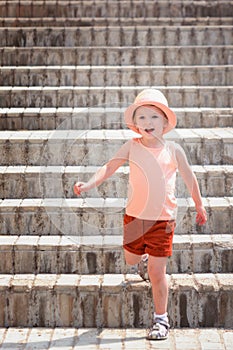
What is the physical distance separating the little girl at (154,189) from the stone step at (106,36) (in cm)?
282

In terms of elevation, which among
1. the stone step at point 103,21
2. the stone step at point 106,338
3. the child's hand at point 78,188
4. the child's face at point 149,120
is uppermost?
the stone step at point 103,21

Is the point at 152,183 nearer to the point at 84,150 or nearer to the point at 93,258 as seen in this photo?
the point at 93,258

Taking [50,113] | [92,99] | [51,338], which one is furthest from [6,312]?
[92,99]

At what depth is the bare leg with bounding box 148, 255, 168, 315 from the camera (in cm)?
358

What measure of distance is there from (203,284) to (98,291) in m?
0.57

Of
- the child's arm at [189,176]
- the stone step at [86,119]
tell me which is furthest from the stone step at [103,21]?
the child's arm at [189,176]

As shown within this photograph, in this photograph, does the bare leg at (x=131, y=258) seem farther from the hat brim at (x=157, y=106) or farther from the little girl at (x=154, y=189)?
the hat brim at (x=157, y=106)

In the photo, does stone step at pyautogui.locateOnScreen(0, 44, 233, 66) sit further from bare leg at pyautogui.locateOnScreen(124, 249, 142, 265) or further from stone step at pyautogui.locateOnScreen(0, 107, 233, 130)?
bare leg at pyautogui.locateOnScreen(124, 249, 142, 265)

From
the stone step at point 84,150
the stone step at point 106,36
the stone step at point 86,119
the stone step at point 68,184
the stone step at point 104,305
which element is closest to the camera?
the stone step at point 104,305

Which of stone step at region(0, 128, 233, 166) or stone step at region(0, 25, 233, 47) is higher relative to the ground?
stone step at region(0, 25, 233, 47)

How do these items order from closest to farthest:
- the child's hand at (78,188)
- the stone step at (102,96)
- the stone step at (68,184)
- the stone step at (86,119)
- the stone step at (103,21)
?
the child's hand at (78,188), the stone step at (68,184), the stone step at (86,119), the stone step at (102,96), the stone step at (103,21)

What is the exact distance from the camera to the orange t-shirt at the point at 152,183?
3.60 meters

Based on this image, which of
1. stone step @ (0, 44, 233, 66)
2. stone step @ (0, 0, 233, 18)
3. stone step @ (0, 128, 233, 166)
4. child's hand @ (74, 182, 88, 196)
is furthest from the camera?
stone step @ (0, 0, 233, 18)

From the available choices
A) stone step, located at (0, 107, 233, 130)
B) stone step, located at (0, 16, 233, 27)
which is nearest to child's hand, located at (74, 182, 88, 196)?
stone step, located at (0, 107, 233, 130)
